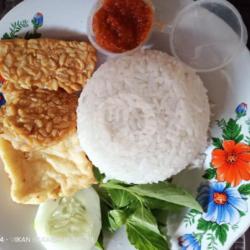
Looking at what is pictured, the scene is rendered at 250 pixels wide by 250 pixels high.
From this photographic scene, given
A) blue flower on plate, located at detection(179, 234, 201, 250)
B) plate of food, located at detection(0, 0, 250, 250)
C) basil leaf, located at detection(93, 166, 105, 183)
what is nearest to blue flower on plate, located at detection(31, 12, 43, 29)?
plate of food, located at detection(0, 0, 250, 250)

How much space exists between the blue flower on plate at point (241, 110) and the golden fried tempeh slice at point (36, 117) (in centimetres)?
54

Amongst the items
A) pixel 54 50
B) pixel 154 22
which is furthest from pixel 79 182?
pixel 154 22

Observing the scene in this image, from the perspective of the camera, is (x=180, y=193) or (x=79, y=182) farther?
(x=79, y=182)

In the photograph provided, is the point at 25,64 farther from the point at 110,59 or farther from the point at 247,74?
the point at 247,74

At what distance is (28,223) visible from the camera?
76.4 inches

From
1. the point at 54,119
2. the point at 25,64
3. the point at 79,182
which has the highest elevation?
the point at 25,64

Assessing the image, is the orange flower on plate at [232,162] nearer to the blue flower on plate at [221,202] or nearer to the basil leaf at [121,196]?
the blue flower on plate at [221,202]

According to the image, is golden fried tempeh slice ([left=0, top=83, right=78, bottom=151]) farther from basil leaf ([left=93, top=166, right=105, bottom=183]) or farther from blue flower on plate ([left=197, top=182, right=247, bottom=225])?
blue flower on plate ([left=197, top=182, right=247, bottom=225])

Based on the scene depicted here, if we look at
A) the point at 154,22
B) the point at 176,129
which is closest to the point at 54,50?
the point at 154,22

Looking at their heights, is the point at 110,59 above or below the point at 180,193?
above

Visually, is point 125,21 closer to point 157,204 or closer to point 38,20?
point 38,20

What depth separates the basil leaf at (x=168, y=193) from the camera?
175cm

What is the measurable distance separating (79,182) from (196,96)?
50cm

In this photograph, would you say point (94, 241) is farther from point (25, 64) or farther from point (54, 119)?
point (25, 64)
